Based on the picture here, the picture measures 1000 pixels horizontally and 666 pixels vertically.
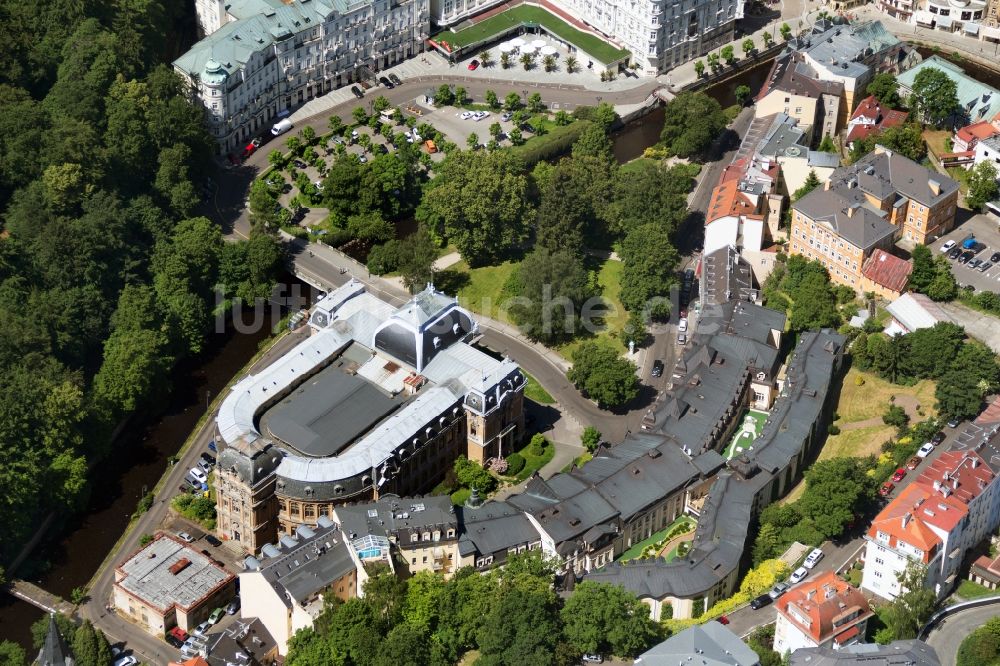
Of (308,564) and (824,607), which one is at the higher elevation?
(824,607)

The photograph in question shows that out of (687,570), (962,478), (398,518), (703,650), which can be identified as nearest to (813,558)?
(687,570)

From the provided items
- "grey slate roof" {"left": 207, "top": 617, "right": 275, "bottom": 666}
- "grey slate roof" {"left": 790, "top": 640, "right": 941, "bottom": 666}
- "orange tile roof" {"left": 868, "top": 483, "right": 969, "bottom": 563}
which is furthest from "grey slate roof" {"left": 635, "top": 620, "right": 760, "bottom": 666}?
"grey slate roof" {"left": 207, "top": 617, "right": 275, "bottom": 666}

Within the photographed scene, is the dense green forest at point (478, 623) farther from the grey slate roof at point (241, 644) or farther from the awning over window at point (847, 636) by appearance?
the awning over window at point (847, 636)

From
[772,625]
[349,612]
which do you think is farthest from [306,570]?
[772,625]

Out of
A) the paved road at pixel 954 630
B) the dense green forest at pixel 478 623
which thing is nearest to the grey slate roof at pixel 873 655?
the paved road at pixel 954 630

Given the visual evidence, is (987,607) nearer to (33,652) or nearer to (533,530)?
(533,530)

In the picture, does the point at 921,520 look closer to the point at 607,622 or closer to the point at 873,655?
the point at 873,655

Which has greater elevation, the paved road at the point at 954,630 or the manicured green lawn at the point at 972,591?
the paved road at the point at 954,630
